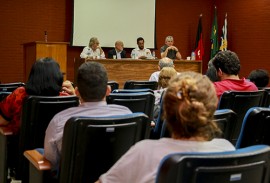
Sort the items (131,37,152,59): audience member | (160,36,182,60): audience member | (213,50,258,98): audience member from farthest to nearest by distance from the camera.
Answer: (131,37,152,59): audience member < (160,36,182,60): audience member < (213,50,258,98): audience member

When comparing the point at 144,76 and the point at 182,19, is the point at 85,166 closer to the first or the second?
the point at 144,76

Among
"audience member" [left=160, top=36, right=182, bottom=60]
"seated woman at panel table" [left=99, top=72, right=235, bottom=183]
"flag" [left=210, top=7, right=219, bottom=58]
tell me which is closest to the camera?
"seated woman at panel table" [left=99, top=72, right=235, bottom=183]

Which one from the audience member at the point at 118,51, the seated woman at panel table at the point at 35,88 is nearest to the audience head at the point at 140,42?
the audience member at the point at 118,51

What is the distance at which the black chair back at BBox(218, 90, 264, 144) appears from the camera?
11.0ft

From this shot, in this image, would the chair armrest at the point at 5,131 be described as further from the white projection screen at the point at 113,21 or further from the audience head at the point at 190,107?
the white projection screen at the point at 113,21

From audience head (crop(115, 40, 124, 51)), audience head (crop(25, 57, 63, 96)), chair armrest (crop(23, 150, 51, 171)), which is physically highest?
audience head (crop(115, 40, 124, 51))

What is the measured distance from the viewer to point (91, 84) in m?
2.38

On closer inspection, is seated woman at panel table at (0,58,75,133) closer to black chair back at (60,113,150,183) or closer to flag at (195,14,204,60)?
black chair back at (60,113,150,183)

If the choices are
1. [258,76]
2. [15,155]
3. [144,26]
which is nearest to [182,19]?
[144,26]

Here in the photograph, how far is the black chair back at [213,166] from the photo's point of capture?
3.99 ft

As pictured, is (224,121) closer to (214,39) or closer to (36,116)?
(36,116)

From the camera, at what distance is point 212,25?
11.2 m

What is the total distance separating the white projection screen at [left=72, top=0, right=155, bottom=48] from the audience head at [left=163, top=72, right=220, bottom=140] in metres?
8.39

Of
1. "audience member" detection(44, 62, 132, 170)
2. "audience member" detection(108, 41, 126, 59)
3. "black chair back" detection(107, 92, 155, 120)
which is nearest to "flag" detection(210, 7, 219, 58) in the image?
"audience member" detection(108, 41, 126, 59)
